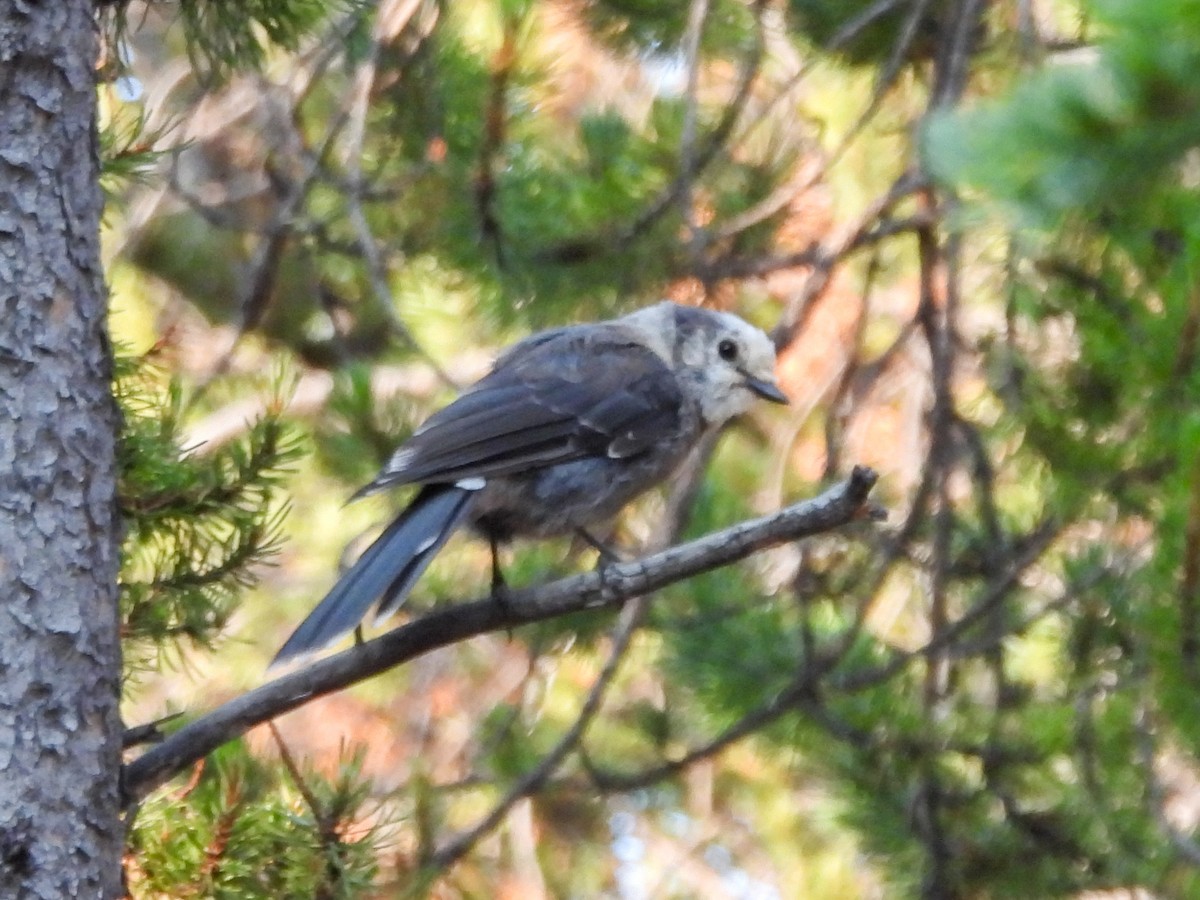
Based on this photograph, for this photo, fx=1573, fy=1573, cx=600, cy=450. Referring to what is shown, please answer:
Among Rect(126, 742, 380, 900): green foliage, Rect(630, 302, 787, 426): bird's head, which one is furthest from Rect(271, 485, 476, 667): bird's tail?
Rect(630, 302, 787, 426): bird's head

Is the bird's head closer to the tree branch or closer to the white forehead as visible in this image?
the white forehead

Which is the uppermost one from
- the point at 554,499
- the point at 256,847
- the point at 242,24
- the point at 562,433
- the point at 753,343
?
the point at 242,24

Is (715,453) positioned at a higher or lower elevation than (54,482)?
higher

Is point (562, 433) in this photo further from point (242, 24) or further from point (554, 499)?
point (242, 24)

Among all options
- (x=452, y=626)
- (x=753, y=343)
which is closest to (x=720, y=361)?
(x=753, y=343)

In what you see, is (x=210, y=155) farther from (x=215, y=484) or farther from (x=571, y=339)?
(x=215, y=484)

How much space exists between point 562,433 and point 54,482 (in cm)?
131

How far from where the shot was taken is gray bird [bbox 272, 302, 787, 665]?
111 inches

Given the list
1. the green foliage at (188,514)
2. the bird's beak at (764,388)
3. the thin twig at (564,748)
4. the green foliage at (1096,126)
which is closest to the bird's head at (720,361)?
the bird's beak at (764,388)

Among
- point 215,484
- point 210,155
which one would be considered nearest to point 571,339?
point 215,484

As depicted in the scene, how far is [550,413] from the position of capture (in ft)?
11.0

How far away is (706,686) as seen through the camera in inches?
150

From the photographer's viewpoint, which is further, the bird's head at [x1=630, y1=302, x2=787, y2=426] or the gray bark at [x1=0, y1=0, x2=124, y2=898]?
the bird's head at [x1=630, y1=302, x2=787, y2=426]

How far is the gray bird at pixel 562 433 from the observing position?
2.83 metres
